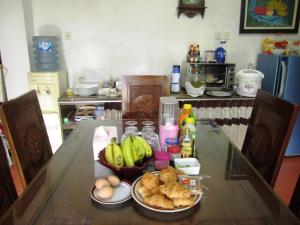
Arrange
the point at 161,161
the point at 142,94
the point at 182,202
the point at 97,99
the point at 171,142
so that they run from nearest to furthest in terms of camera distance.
Result: the point at 182,202 < the point at 161,161 < the point at 171,142 < the point at 142,94 < the point at 97,99

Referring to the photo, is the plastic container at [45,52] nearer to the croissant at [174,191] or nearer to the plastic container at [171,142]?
the plastic container at [171,142]

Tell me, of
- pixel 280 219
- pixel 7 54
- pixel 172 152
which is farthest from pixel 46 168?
pixel 7 54

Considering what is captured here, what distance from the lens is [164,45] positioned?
2.78 m

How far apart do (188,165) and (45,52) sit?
206 cm

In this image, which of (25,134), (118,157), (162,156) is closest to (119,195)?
(118,157)

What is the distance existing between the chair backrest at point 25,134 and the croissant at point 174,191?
26.2 inches

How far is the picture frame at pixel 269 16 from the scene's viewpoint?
2.71 meters

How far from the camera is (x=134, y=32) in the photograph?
273 cm

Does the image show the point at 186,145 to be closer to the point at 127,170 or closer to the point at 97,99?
the point at 127,170

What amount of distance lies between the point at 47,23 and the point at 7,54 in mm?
504

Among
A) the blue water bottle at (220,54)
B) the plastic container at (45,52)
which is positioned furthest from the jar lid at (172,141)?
the plastic container at (45,52)

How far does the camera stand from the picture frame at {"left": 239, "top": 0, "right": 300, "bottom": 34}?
8.89 feet

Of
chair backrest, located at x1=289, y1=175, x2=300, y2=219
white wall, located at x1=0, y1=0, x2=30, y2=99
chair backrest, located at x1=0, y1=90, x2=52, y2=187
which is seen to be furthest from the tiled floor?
white wall, located at x1=0, y1=0, x2=30, y2=99

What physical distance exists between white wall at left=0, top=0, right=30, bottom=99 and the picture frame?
7.32ft
